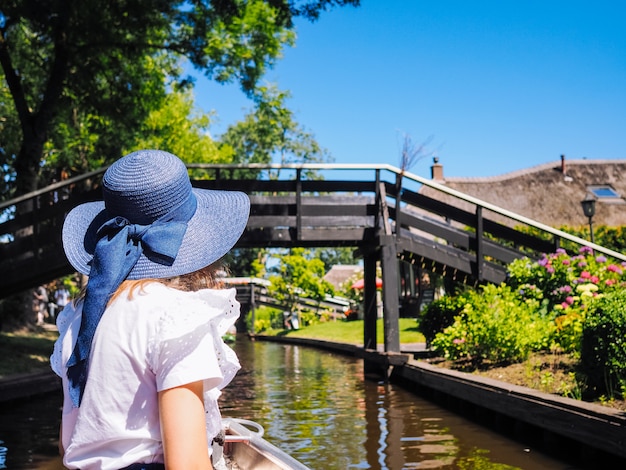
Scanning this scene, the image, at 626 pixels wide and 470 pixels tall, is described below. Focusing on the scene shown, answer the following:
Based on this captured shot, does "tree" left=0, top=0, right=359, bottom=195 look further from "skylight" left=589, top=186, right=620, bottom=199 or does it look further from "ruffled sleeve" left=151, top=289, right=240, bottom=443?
"skylight" left=589, top=186, right=620, bottom=199

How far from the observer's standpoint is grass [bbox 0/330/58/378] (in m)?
13.0

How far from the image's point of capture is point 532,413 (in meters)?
7.85

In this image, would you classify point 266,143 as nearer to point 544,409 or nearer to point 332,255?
point 332,255

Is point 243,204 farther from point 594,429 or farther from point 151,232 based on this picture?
point 594,429

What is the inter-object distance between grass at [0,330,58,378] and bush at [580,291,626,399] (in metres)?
8.79

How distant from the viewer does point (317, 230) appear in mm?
14531

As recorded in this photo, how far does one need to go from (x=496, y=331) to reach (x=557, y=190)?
30192 mm

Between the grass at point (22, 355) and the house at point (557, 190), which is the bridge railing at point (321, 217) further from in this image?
the house at point (557, 190)

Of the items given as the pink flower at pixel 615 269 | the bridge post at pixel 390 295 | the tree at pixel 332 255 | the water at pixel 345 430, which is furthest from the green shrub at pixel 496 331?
the tree at pixel 332 255

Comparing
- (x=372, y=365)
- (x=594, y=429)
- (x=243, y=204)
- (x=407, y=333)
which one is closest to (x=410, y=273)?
(x=407, y=333)

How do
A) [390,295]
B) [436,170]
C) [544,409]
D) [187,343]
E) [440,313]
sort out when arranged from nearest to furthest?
[187,343] < [544,409] < [440,313] < [390,295] < [436,170]

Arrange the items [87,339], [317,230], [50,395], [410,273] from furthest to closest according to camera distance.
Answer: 1. [410,273]
2. [317,230]
3. [50,395]
4. [87,339]

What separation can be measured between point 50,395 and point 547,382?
822 cm

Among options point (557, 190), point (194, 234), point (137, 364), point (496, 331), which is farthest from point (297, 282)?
point (137, 364)
